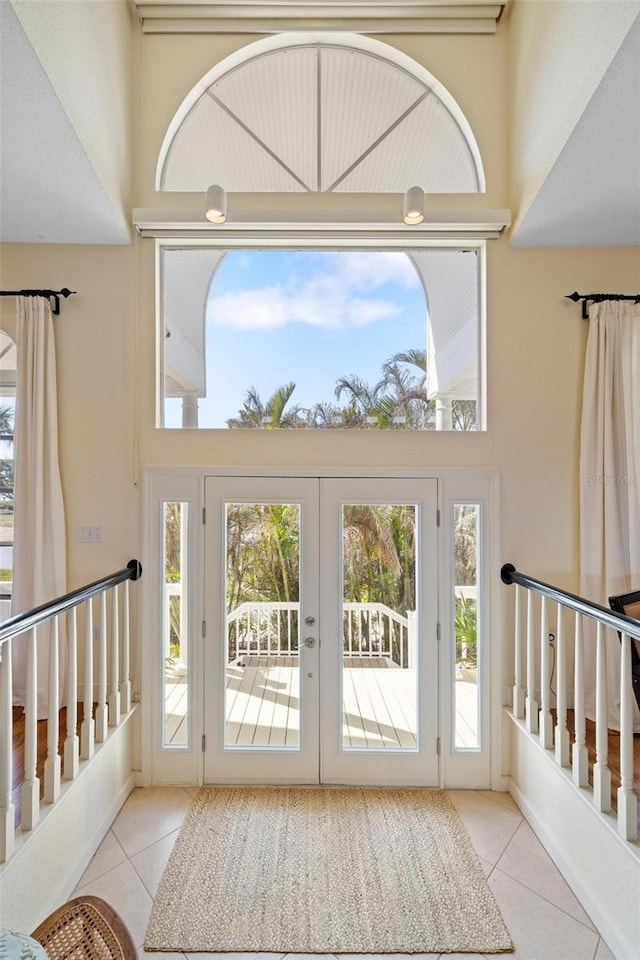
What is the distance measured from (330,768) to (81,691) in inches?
57.3

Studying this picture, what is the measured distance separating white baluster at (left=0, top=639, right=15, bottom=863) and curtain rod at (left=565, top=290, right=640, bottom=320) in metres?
3.14

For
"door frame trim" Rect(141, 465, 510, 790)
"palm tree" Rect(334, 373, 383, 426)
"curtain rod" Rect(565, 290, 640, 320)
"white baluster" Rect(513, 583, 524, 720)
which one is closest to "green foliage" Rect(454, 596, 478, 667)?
"door frame trim" Rect(141, 465, 510, 790)

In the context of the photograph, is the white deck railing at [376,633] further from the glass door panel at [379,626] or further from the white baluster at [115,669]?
the white baluster at [115,669]

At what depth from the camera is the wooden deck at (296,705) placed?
9.20ft

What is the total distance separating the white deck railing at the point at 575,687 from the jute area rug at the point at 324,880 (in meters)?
0.61

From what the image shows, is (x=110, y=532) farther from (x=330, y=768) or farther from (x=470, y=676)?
(x=470, y=676)

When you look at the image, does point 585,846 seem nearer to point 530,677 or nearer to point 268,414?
point 530,677

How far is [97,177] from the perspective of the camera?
7.63 ft

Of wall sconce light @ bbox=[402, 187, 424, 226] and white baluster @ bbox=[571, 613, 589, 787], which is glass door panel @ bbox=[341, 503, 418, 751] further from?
wall sconce light @ bbox=[402, 187, 424, 226]

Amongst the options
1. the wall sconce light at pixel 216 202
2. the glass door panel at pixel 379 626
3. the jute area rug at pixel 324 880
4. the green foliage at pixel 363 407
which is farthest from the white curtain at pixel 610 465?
the wall sconce light at pixel 216 202

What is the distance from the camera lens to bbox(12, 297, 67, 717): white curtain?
107 inches

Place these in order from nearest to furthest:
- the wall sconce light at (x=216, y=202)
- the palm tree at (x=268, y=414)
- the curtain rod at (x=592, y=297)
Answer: the wall sconce light at (x=216, y=202), the curtain rod at (x=592, y=297), the palm tree at (x=268, y=414)

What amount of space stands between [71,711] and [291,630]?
1147 mm

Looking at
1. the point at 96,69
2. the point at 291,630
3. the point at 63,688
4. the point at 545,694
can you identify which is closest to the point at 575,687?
the point at 545,694
